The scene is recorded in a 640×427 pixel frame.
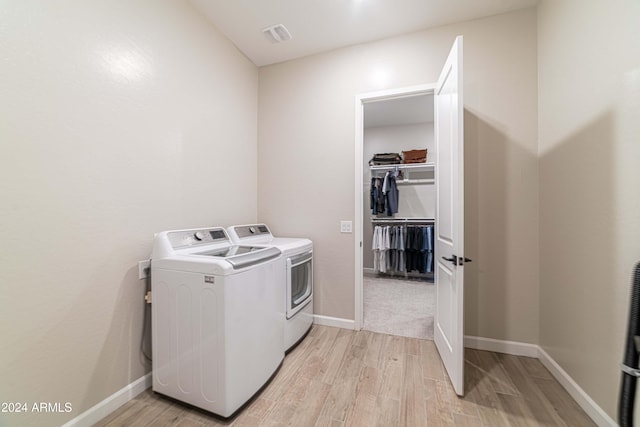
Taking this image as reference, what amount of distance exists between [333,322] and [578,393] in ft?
5.76

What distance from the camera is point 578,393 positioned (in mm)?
1433

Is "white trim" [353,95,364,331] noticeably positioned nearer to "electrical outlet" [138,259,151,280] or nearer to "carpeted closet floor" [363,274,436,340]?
"carpeted closet floor" [363,274,436,340]

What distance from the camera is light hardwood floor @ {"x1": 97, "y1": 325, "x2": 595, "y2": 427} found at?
1326 millimetres

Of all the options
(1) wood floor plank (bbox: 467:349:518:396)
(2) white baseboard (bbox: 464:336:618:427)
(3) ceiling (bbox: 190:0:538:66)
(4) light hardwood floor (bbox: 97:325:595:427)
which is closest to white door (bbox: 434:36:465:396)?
(4) light hardwood floor (bbox: 97:325:595:427)

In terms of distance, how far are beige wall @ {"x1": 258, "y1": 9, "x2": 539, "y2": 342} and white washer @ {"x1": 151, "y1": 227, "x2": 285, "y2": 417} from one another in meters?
1.01

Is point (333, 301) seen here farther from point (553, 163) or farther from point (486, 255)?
point (553, 163)

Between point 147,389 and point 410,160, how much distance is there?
14.3 ft

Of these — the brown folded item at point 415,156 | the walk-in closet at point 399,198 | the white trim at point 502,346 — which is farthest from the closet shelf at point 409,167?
the white trim at point 502,346

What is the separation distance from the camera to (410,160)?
418 cm

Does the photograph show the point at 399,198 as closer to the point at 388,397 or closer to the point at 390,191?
the point at 390,191

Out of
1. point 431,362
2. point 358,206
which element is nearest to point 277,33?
point 358,206

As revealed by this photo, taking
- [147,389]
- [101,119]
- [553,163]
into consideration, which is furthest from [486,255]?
[101,119]

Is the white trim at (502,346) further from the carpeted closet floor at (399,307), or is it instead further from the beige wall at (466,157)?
the carpeted closet floor at (399,307)

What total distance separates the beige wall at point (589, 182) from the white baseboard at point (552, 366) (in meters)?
0.04
